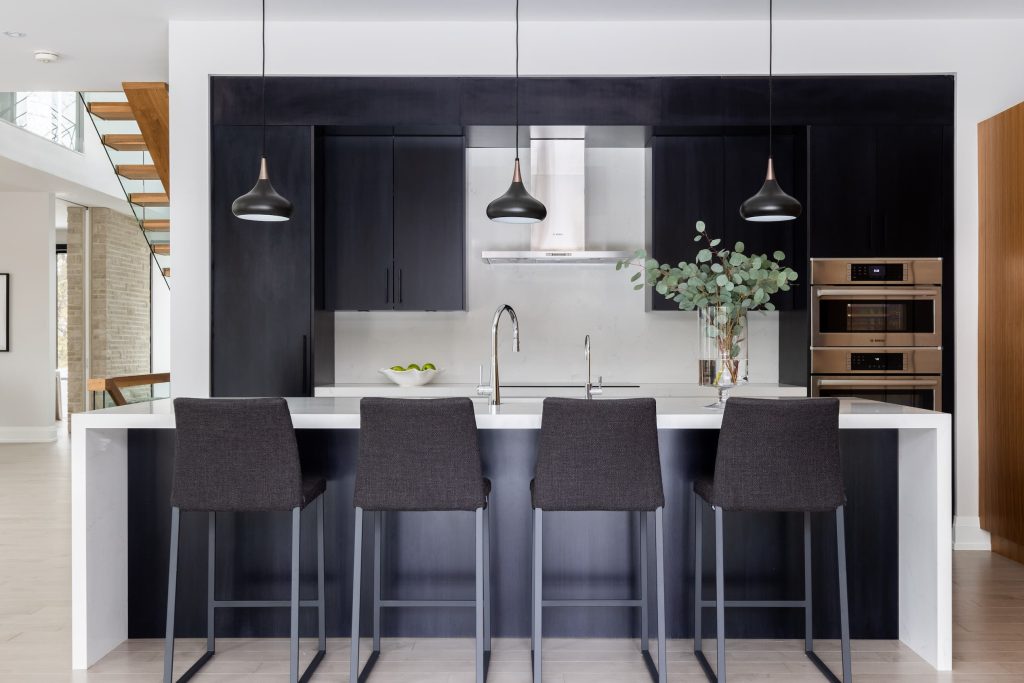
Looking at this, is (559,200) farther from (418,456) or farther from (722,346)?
(418,456)

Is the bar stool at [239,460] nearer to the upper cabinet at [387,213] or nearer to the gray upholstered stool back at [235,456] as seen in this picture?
the gray upholstered stool back at [235,456]

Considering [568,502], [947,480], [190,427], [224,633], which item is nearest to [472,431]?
[568,502]

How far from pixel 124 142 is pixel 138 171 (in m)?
0.25

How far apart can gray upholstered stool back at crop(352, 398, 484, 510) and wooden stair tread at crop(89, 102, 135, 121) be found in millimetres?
4507

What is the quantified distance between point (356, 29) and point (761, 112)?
2.51 metres

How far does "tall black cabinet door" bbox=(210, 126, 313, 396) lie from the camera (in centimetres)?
460

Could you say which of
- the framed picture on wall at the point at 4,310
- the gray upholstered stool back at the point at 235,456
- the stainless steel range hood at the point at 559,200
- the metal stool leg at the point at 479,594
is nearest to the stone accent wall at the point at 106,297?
the framed picture on wall at the point at 4,310

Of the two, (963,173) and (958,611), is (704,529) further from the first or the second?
(963,173)

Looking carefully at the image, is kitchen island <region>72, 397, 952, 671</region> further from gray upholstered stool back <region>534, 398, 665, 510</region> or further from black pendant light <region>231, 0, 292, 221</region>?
black pendant light <region>231, 0, 292, 221</region>

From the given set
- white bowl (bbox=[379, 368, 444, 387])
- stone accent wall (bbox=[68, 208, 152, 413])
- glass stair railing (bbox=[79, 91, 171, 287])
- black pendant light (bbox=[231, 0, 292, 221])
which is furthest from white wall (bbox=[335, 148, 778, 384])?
stone accent wall (bbox=[68, 208, 152, 413])

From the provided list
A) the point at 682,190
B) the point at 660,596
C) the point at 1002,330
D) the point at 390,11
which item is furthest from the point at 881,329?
the point at 390,11

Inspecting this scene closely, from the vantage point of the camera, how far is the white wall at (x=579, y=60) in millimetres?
4586

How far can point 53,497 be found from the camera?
227 inches

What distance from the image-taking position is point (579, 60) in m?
4.63
